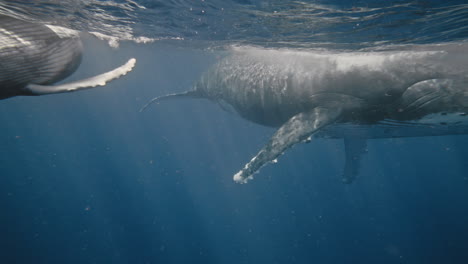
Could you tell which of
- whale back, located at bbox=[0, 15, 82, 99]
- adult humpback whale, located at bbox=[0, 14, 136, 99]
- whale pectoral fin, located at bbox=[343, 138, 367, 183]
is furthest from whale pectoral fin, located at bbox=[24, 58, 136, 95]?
whale pectoral fin, located at bbox=[343, 138, 367, 183]

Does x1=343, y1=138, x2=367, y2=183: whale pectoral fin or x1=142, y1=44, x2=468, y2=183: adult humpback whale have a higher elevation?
x1=142, y1=44, x2=468, y2=183: adult humpback whale

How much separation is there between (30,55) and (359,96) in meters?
6.70

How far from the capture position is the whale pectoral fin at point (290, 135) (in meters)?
6.20

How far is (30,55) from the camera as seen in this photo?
126 inches

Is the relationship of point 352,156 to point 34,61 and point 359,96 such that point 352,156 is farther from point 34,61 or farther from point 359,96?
point 34,61

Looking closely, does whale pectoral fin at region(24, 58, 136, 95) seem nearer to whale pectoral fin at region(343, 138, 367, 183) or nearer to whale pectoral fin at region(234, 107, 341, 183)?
whale pectoral fin at region(234, 107, 341, 183)

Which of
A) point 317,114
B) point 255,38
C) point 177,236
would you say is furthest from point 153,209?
point 317,114

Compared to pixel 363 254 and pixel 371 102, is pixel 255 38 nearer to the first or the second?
pixel 371 102

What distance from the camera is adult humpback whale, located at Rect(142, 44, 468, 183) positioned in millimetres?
6031

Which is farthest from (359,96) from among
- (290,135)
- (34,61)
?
(34,61)

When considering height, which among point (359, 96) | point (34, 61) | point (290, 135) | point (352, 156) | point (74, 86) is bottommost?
point (352, 156)

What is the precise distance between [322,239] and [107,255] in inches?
826

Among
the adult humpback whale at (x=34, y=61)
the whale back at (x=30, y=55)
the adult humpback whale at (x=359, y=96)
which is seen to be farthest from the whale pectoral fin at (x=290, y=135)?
the whale back at (x=30, y=55)

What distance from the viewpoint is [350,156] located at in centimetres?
1277
